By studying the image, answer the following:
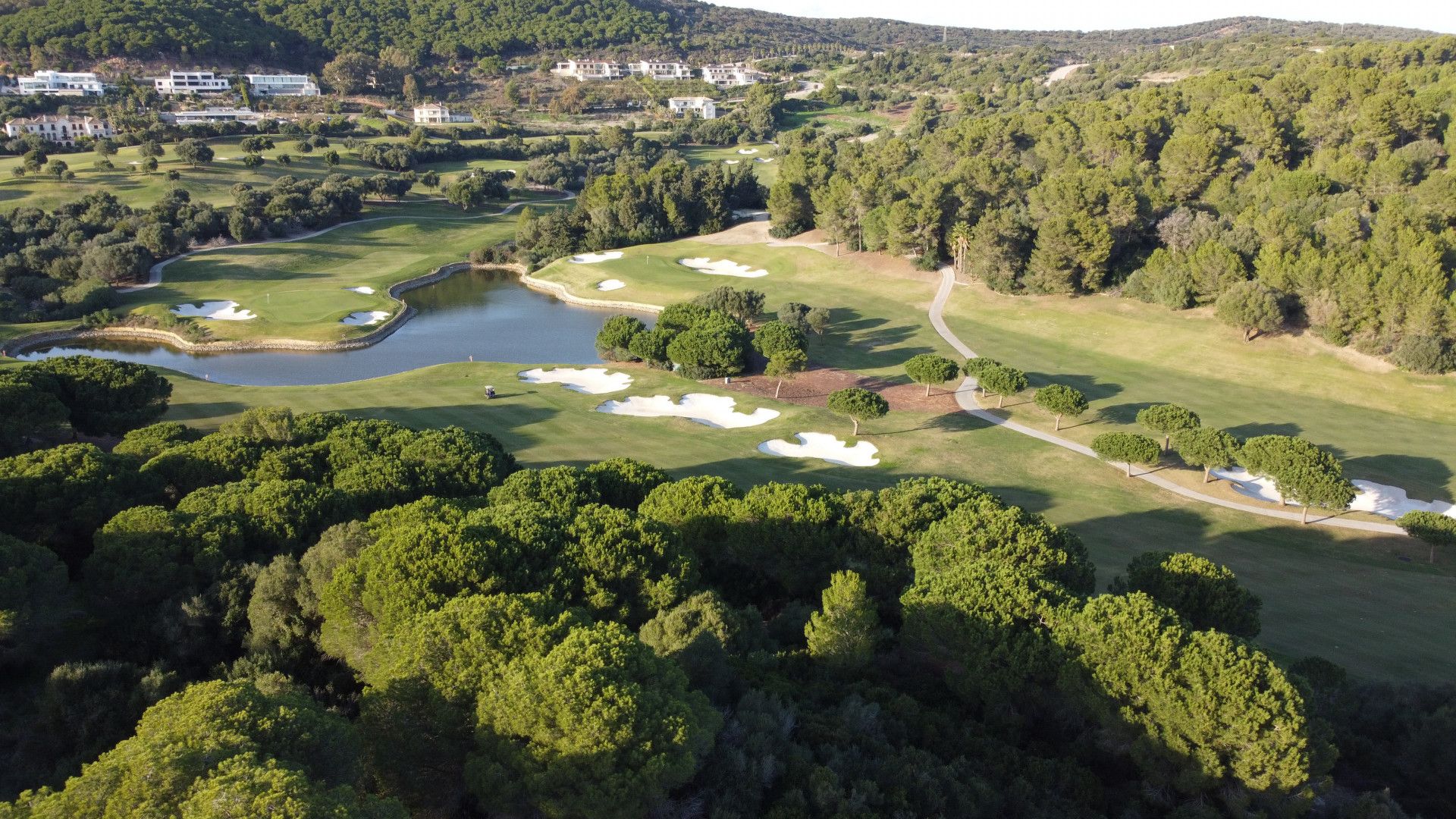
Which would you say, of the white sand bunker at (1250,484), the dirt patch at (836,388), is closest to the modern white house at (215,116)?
the dirt patch at (836,388)

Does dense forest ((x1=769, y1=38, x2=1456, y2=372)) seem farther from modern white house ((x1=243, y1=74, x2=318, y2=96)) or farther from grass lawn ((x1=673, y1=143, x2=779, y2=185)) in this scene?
modern white house ((x1=243, y1=74, x2=318, y2=96))

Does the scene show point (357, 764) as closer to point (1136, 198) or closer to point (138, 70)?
point (1136, 198)

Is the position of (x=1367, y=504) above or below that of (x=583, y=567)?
below

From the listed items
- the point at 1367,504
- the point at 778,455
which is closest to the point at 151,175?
the point at 778,455

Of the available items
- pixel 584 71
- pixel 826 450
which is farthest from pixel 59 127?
pixel 826 450

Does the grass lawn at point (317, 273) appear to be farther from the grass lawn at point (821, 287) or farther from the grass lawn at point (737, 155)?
the grass lawn at point (737, 155)

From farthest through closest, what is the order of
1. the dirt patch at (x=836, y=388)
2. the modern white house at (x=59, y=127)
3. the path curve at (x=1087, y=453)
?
1. the modern white house at (x=59, y=127)
2. the dirt patch at (x=836, y=388)
3. the path curve at (x=1087, y=453)
